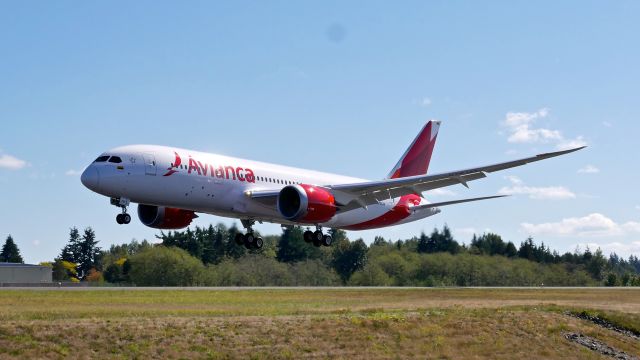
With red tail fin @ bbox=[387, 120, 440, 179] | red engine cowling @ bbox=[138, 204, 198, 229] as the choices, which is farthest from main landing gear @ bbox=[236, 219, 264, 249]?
red tail fin @ bbox=[387, 120, 440, 179]

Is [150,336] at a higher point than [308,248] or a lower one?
lower

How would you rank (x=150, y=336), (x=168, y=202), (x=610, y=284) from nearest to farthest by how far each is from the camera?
(x=150, y=336) → (x=168, y=202) → (x=610, y=284)

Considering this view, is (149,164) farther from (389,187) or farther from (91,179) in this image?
(389,187)

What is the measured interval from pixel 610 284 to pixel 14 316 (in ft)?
249

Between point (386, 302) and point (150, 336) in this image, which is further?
point (386, 302)

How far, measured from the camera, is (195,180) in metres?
44.2

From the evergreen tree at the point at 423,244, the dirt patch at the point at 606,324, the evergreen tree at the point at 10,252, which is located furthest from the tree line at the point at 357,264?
the evergreen tree at the point at 10,252

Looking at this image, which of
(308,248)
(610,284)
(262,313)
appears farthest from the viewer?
(308,248)

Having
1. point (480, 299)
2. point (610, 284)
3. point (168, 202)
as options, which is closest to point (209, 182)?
point (168, 202)

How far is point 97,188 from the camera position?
4091cm

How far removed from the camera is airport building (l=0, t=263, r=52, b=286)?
313 ft

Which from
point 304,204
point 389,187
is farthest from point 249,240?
Result: point 389,187

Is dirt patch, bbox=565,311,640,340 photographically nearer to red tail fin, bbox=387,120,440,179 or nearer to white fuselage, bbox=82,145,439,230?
red tail fin, bbox=387,120,440,179

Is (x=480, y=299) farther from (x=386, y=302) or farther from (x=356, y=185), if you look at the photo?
(x=356, y=185)
